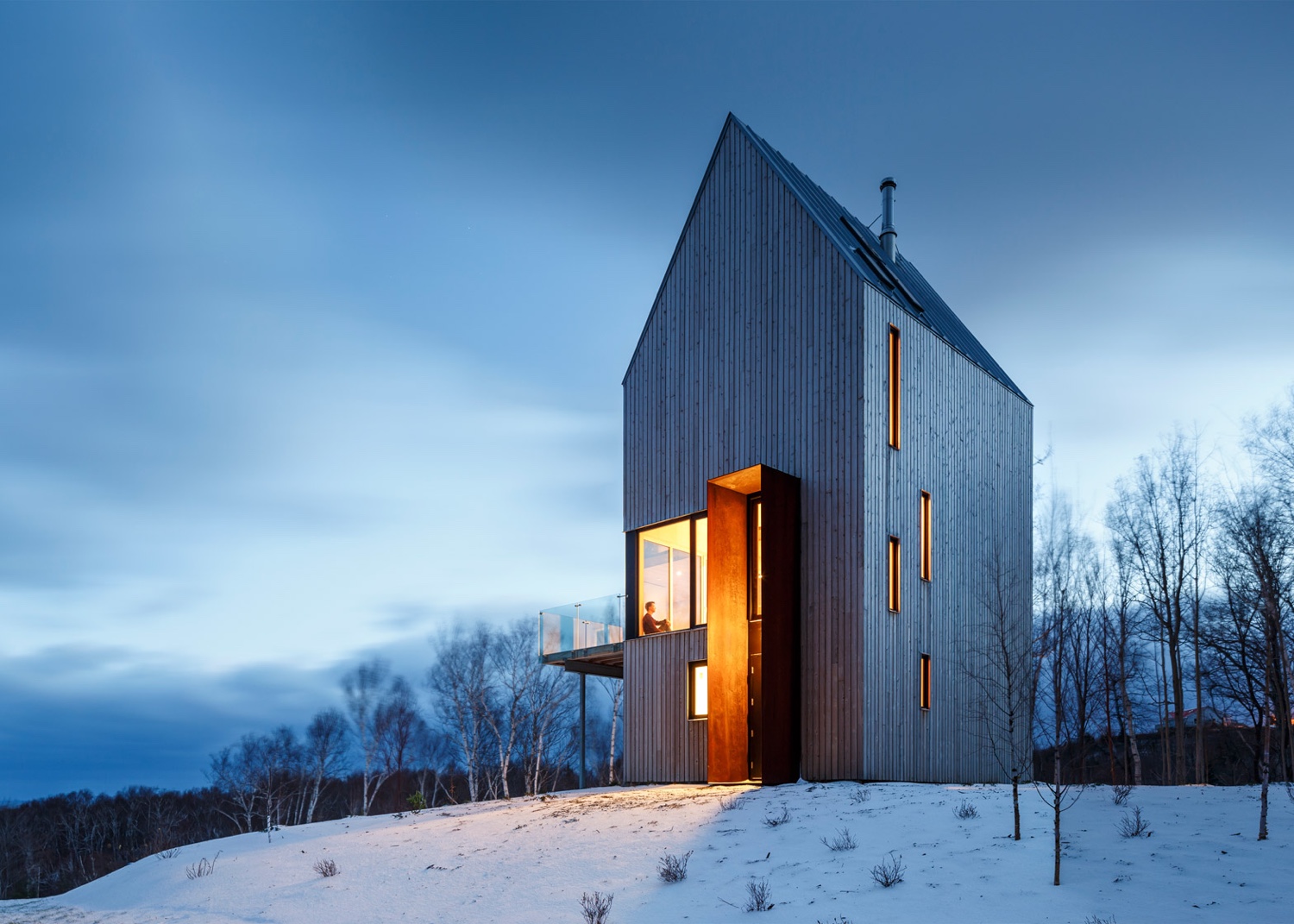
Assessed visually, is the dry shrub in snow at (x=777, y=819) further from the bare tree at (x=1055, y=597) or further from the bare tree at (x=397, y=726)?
the bare tree at (x=397, y=726)

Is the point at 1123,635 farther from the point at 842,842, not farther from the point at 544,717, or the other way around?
the point at 842,842

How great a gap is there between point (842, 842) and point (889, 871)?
1.08m

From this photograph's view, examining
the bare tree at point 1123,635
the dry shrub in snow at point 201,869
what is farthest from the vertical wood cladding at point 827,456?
the bare tree at point 1123,635

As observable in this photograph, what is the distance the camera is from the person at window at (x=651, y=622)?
50.5ft

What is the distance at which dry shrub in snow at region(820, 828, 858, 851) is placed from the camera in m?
7.96

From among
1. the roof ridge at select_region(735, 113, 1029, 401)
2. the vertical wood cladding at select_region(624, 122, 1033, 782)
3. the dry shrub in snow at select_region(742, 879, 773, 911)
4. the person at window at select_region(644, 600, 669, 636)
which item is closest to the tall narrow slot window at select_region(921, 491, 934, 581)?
the vertical wood cladding at select_region(624, 122, 1033, 782)

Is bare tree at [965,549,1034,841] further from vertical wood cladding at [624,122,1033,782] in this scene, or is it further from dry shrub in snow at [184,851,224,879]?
dry shrub in snow at [184,851,224,879]

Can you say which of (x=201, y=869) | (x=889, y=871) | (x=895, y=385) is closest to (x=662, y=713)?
(x=895, y=385)

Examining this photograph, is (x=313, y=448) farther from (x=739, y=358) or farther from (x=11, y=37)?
(x=739, y=358)

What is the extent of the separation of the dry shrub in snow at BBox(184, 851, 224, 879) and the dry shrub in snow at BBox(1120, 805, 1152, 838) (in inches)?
368

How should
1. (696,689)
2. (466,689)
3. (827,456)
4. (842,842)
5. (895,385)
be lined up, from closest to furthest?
(842,842) → (827,456) → (895,385) → (696,689) → (466,689)

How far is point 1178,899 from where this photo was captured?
5953mm

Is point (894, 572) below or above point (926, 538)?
below

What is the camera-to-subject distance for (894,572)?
13.7 m
